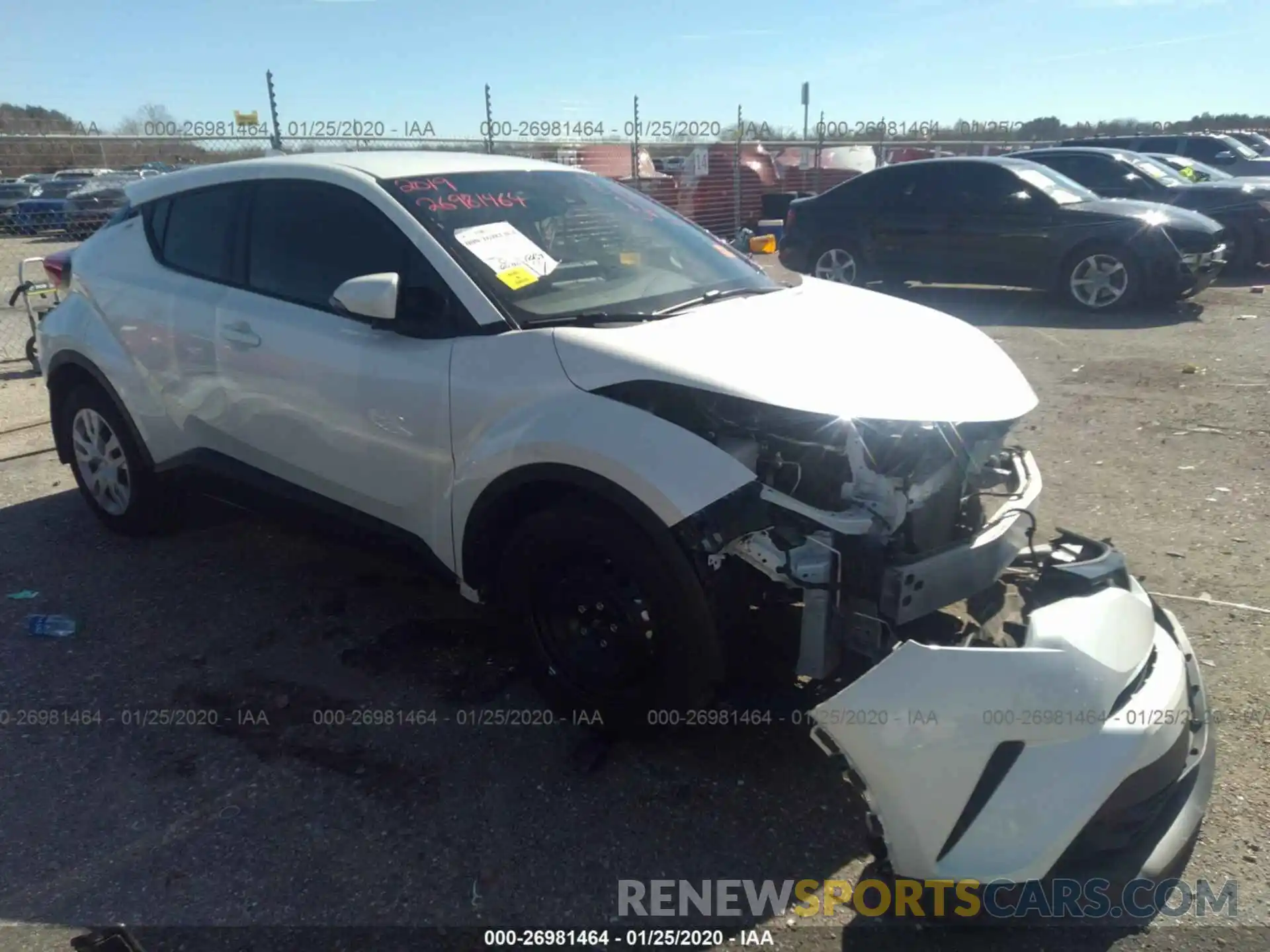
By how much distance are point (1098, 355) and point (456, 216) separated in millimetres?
6942

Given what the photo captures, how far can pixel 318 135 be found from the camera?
12.0m

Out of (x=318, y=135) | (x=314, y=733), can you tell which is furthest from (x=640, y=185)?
(x=314, y=733)

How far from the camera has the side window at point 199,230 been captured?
427 cm

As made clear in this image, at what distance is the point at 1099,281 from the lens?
10609mm

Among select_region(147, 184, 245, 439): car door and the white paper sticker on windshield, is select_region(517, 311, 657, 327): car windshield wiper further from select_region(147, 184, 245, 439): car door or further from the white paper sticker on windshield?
select_region(147, 184, 245, 439): car door

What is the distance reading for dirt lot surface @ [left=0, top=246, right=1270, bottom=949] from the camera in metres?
2.67

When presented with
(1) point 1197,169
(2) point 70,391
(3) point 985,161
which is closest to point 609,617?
(2) point 70,391

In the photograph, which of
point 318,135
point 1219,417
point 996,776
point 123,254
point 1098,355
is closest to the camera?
point 996,776

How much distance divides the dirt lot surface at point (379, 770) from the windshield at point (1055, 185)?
6518 millimetres

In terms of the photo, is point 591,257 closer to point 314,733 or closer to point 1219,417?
point 314,733

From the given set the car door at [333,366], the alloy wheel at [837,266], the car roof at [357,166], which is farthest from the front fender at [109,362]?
the alloy wheel at [837,266]

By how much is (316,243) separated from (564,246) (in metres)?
0.99

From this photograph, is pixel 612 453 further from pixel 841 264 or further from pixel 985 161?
pixel 985 161

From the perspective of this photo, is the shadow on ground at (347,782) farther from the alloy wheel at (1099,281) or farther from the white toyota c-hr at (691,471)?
the alloy wheel at (1099,281)
